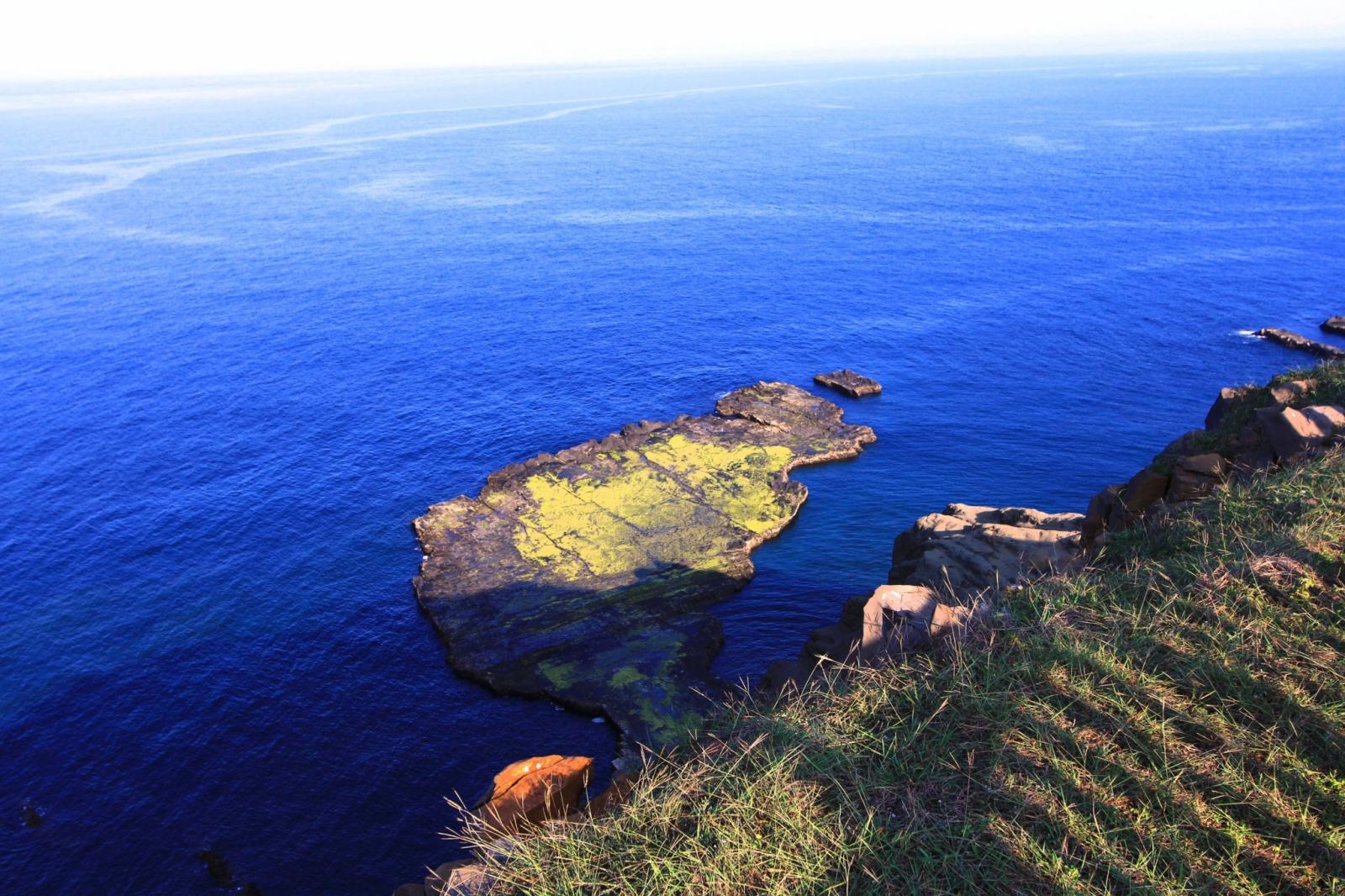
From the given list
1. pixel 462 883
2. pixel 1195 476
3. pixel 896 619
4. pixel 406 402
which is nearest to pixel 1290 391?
pixel 1195 476

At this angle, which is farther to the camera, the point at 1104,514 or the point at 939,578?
the point at 939,578

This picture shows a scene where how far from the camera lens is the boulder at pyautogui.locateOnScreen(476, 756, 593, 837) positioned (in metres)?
25.9

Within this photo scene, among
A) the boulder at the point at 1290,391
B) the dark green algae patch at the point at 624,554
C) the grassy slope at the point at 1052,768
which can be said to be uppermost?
the boulder at the point at 1290,391

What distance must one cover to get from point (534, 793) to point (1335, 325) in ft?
387

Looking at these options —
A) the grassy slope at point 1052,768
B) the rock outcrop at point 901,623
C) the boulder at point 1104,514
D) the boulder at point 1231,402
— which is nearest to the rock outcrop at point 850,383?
the boulder at point 1231,402

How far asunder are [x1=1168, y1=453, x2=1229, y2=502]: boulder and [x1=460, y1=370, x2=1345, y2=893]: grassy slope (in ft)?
26.8

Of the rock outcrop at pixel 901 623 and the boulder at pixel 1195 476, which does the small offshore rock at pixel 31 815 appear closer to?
the rock outcrop at pixel 901 623

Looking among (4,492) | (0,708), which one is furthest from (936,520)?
(4,492)

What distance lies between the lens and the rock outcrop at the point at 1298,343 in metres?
100

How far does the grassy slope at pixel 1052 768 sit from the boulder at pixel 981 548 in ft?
51.8

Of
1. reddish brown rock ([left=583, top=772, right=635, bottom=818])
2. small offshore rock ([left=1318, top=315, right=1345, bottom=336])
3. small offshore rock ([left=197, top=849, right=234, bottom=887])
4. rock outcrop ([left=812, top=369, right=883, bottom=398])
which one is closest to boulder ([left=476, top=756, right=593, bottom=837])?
reddish brown rock ([left=583, top=772, right=635, bottom=818])

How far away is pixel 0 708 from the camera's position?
5431cm

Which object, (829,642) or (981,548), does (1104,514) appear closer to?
(981,548)

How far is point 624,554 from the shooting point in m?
66.8
